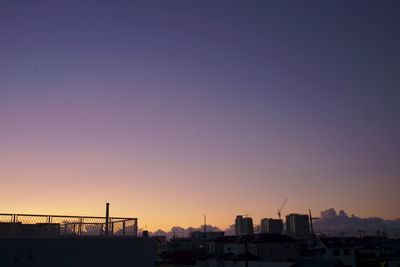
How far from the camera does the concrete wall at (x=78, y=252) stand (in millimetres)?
19453

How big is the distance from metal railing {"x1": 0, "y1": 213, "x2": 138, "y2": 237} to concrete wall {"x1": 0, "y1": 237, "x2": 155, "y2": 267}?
2.83 feet

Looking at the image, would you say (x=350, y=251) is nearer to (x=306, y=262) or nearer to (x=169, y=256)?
(x=306, y=262)

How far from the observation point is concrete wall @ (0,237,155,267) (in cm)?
1945

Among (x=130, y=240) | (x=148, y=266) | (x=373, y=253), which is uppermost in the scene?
(x=130, y=240)

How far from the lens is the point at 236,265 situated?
206 feet

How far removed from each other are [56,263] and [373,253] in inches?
3803

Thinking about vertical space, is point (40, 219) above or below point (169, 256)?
above

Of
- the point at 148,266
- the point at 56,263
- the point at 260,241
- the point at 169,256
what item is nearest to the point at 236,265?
the point at 260,241

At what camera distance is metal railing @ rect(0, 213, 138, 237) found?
2050cm

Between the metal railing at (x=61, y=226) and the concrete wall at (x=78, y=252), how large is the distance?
2.83 feet

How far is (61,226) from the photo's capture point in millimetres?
22984

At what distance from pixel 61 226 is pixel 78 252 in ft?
6.79

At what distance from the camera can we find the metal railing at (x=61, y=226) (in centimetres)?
2050

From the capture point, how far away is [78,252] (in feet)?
71.9
